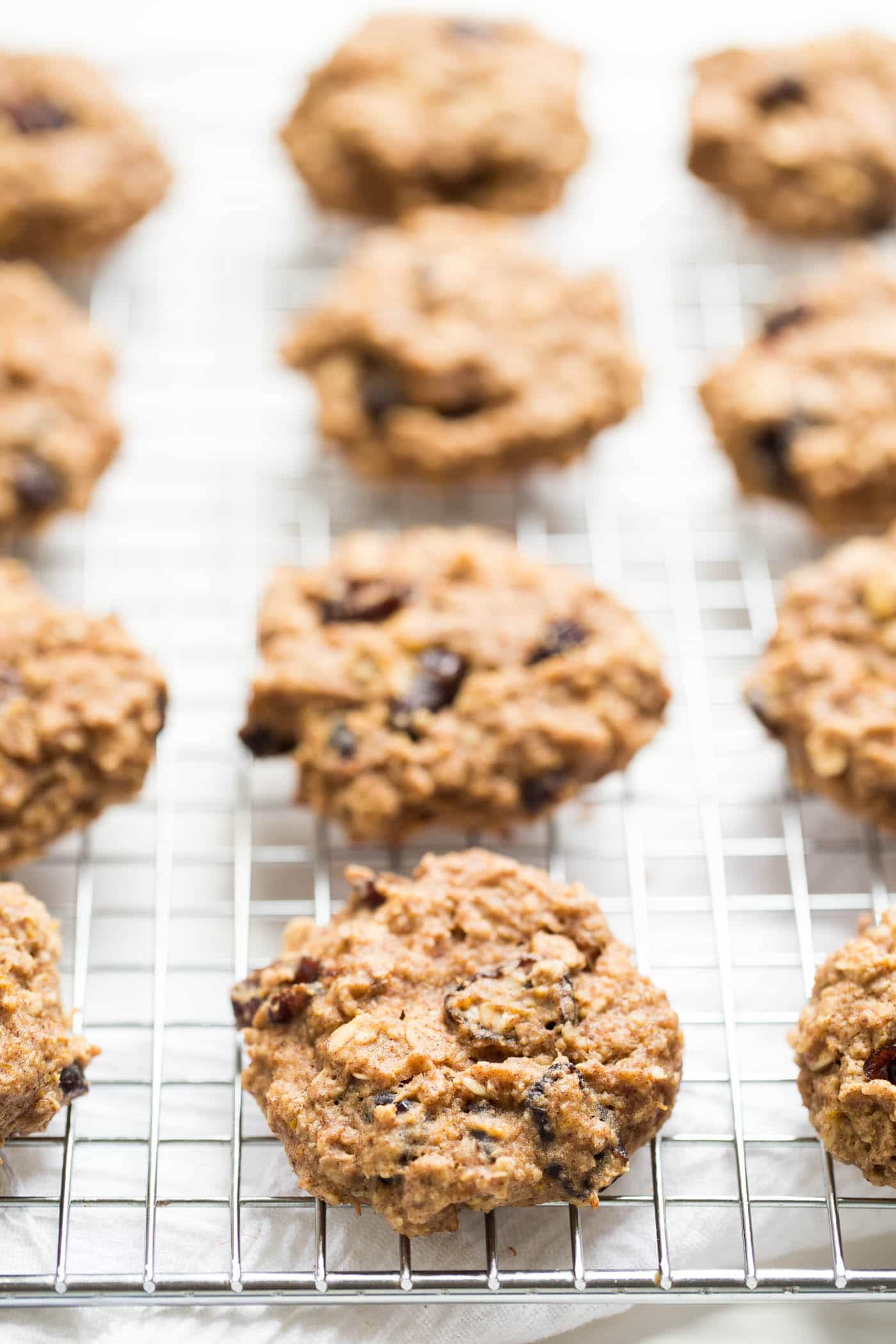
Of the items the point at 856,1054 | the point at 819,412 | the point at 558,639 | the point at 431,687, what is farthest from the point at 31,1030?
the point at 819,412

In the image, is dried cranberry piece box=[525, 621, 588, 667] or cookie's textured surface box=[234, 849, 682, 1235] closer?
cookie's textured surface box=[234, 849, 682, 1235]

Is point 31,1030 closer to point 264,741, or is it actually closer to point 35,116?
point 264,741

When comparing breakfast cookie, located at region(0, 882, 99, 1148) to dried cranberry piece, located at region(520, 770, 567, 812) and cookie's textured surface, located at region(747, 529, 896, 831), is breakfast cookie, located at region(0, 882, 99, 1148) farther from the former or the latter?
cookie's textured surface, located at region(747, 529, 896, 831)

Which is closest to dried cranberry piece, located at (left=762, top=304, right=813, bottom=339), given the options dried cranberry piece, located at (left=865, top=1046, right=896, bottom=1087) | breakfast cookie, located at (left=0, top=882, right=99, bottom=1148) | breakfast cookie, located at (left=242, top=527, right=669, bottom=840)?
breakfast cookie, located at (left=242, top=527, right=669, bottom=840)

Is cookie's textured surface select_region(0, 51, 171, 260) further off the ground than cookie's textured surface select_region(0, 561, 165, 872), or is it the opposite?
cookie's textured surface select_region(0, 51, 171, 260)

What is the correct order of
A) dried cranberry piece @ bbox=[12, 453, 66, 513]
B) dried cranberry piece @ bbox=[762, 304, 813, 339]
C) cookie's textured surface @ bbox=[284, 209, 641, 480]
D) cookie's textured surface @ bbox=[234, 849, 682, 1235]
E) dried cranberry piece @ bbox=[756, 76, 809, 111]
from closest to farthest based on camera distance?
cookie's textured surface @ bbox=[234, 849, 682, 1235]
dried cranberry piece @ bbox=[12, 453, 66, 513]
cookie's textured surface @ bbox=[284, 209, 641, 480]
dried cranberry piece @ bbox=[762, 304, 813, 339]
dried cranberry piece @ bbox=[756, 76, 809, 111]

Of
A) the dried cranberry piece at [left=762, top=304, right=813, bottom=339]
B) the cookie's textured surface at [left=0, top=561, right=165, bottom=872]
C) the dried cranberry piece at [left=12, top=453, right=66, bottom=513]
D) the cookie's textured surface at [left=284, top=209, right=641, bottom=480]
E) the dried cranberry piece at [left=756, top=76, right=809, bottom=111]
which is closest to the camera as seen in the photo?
the cookie's textured surface at [left=0, top=561, right=165, bottom=872]
